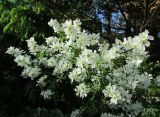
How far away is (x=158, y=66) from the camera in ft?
31.7

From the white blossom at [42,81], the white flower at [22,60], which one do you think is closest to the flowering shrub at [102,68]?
the white flower at [22,60]

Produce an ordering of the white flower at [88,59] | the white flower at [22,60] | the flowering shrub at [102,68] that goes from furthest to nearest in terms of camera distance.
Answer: the white flower at [22,60], the flowering shrub at [102,68], the white flower at [88,59]

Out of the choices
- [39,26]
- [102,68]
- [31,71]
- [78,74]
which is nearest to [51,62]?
[31,71]

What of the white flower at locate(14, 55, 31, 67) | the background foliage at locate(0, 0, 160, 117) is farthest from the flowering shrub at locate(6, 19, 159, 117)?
the background foliage at locate(0, 0, 160, 117)

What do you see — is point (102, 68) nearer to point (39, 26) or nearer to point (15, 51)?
point (15, 51)

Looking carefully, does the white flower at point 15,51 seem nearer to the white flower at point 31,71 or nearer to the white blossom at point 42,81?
the white flower at point 31,71

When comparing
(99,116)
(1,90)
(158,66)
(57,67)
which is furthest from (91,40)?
(158,66)

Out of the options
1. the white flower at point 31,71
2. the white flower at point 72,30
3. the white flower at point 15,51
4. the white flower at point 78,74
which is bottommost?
the white flower at point 78,74

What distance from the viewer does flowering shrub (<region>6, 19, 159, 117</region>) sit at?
570 centimetres

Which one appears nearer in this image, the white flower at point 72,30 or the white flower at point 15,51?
the white flower at point 72,30

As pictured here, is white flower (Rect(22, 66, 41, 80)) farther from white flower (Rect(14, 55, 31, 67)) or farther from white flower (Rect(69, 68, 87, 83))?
white flower (Rect(69, 68, 87, 83))

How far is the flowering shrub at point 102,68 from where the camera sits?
5.70 meters

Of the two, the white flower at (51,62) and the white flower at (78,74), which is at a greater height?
the white flower at (51,62)

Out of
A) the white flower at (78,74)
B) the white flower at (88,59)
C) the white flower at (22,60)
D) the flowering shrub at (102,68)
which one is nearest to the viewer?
the white flower at (88,59)
